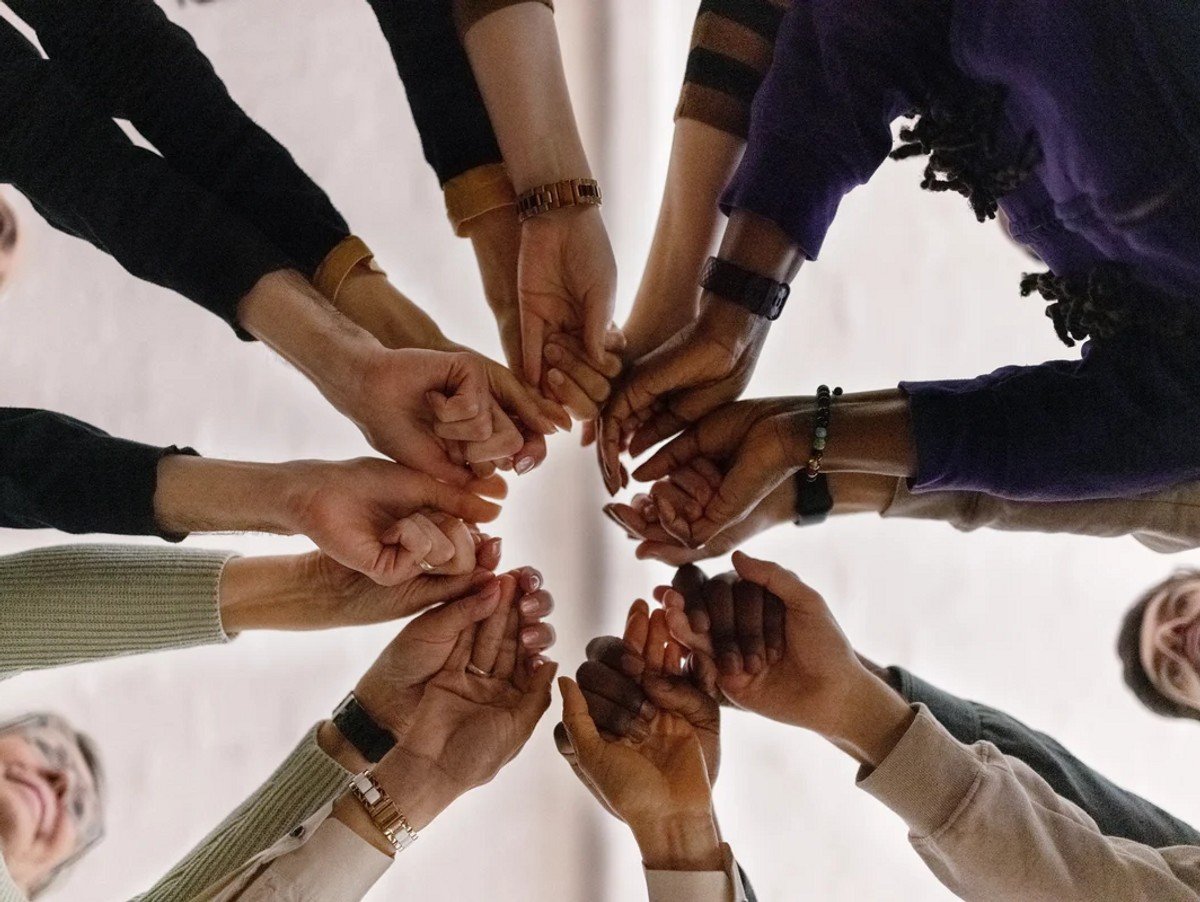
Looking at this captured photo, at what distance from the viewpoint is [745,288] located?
3.01 feet

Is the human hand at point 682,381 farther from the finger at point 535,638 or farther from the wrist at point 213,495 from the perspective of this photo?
the wrist at point 213,495

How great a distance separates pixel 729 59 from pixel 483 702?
33.1 inches

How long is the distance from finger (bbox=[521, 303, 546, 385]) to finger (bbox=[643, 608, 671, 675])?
325 millimetres

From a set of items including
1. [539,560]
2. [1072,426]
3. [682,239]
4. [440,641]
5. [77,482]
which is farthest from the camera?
[539,560]

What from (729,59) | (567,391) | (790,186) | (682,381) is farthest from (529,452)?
(729,59)

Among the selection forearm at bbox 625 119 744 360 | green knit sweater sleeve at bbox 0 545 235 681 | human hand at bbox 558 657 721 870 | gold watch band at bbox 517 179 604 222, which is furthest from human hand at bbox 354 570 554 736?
gold watch band at bbox 517 179 604 222

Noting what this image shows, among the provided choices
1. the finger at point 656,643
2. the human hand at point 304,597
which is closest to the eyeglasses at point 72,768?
the human hand at point 304,597

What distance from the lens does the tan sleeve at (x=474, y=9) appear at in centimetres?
92

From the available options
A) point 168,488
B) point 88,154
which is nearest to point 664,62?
point 88,154

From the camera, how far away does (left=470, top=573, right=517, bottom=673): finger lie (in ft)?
3.28

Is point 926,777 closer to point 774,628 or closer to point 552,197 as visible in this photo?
point 774,628

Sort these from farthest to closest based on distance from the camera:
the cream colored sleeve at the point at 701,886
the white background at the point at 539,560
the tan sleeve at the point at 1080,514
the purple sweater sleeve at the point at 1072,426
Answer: the white background at the point at 539,560 < the tan sleeve at the point at 1080,514 < the cream colored sleeve at the point at 701,886 < the purple sweater sleeve at the point at 1072,426

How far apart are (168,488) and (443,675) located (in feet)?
1.25

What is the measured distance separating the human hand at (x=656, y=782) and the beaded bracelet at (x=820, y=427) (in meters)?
0.35
